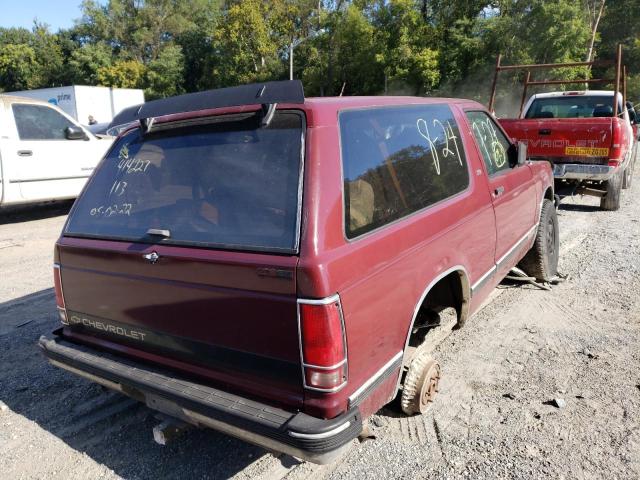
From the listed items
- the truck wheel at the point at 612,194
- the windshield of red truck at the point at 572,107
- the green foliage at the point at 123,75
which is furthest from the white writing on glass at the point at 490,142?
the green foliage at the point at 123,75

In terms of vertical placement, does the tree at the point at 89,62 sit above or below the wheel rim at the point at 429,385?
above

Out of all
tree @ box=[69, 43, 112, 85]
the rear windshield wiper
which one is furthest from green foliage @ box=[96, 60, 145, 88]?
the rear windshield wiper

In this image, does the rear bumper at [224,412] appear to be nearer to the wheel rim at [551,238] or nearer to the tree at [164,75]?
the wheel rim at [551,238]

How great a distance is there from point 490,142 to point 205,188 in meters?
2.51

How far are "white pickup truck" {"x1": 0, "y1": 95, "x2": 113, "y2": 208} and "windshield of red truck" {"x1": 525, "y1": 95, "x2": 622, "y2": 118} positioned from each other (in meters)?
8.21

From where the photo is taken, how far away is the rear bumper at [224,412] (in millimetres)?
1947

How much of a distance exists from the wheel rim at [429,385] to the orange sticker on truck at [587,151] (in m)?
5.94

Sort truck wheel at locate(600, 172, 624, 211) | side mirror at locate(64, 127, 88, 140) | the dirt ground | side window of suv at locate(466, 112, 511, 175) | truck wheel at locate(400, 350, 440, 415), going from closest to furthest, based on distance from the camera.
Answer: the dirt ground → truck wheel at locate(400, 350, 440, 415) → side window of suv at locate(466, 112, 511, 175) → truck wheel at locate(600, 172, 624, 211) → side mirror at locate(64, 127, 88, 140)

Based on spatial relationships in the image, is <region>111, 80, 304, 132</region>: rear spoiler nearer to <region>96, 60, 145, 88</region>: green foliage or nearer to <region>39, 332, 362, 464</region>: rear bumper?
<region>39, 332, 362, 464</region>: rear bumper

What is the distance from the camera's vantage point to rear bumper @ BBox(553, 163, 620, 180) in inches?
289

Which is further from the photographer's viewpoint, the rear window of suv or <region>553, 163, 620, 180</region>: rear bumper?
<region>553, 163, 620, 180</region>: rear bumper

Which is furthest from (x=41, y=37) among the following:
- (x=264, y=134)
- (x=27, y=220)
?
(x=264, y=134)

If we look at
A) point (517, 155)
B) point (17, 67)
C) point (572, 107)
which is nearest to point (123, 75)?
point (17, 67)

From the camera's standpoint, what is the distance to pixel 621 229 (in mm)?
7152
